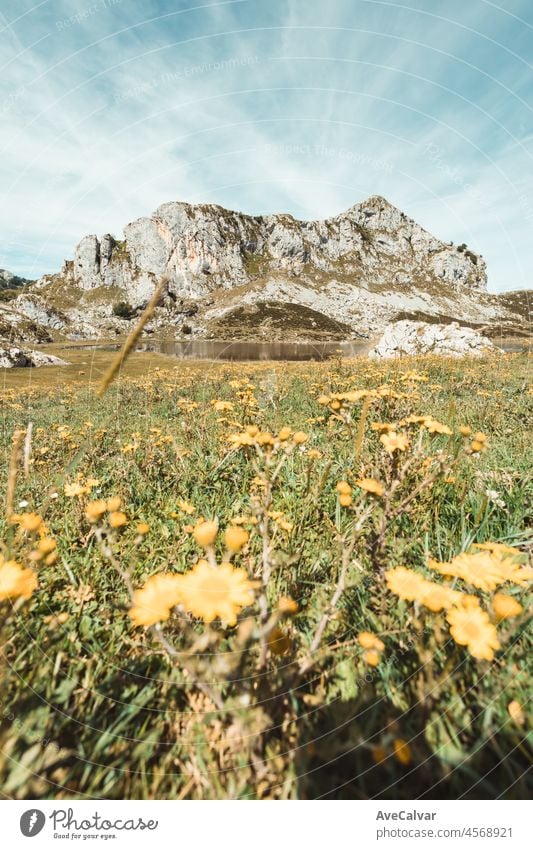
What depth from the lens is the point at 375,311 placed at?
146m

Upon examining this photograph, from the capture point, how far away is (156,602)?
112 cm

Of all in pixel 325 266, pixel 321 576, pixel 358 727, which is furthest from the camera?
pixel 325 266

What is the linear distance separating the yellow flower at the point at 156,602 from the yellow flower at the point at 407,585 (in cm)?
87

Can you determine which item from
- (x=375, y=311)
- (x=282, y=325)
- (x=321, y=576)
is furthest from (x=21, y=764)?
(x=375, y=311)

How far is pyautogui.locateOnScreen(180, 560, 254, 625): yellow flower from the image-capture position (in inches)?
42.2

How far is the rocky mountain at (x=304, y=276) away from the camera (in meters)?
139

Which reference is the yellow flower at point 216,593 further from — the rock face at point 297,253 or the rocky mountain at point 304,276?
the rock face at point 297,253

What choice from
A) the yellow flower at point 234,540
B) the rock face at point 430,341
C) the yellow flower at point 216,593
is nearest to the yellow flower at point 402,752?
the yellow flower at point 216,593
